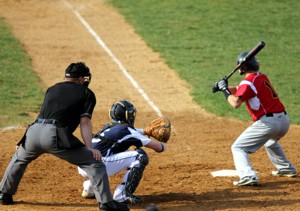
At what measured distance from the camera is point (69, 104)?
8.77m

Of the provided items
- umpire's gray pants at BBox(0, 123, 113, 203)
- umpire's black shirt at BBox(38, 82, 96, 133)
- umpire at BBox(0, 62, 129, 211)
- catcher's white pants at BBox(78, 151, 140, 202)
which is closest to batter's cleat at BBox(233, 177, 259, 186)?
catcher's white pants at BBox(78, 151, 140, 202)

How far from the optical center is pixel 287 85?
17516 mm

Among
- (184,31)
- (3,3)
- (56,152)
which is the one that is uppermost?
(56,152)

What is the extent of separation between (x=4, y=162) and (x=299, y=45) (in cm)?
1221

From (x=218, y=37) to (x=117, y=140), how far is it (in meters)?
12.8

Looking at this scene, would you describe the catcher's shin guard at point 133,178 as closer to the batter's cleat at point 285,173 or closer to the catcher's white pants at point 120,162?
the catcher's white pants at point 120,162

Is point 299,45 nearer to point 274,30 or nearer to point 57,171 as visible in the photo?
point 274,30

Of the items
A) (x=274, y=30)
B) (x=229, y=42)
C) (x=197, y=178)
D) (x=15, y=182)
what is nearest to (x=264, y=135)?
(x=197, y=178)

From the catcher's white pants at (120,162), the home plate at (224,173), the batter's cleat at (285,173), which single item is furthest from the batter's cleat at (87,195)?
the batter's cleat at (285,173)

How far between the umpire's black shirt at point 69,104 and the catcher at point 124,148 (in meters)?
0.68

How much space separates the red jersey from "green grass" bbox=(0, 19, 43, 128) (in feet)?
19.5

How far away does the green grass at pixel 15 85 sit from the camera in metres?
15.0

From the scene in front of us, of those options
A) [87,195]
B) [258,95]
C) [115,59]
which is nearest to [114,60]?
[115,59]

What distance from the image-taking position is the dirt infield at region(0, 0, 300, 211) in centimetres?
967
